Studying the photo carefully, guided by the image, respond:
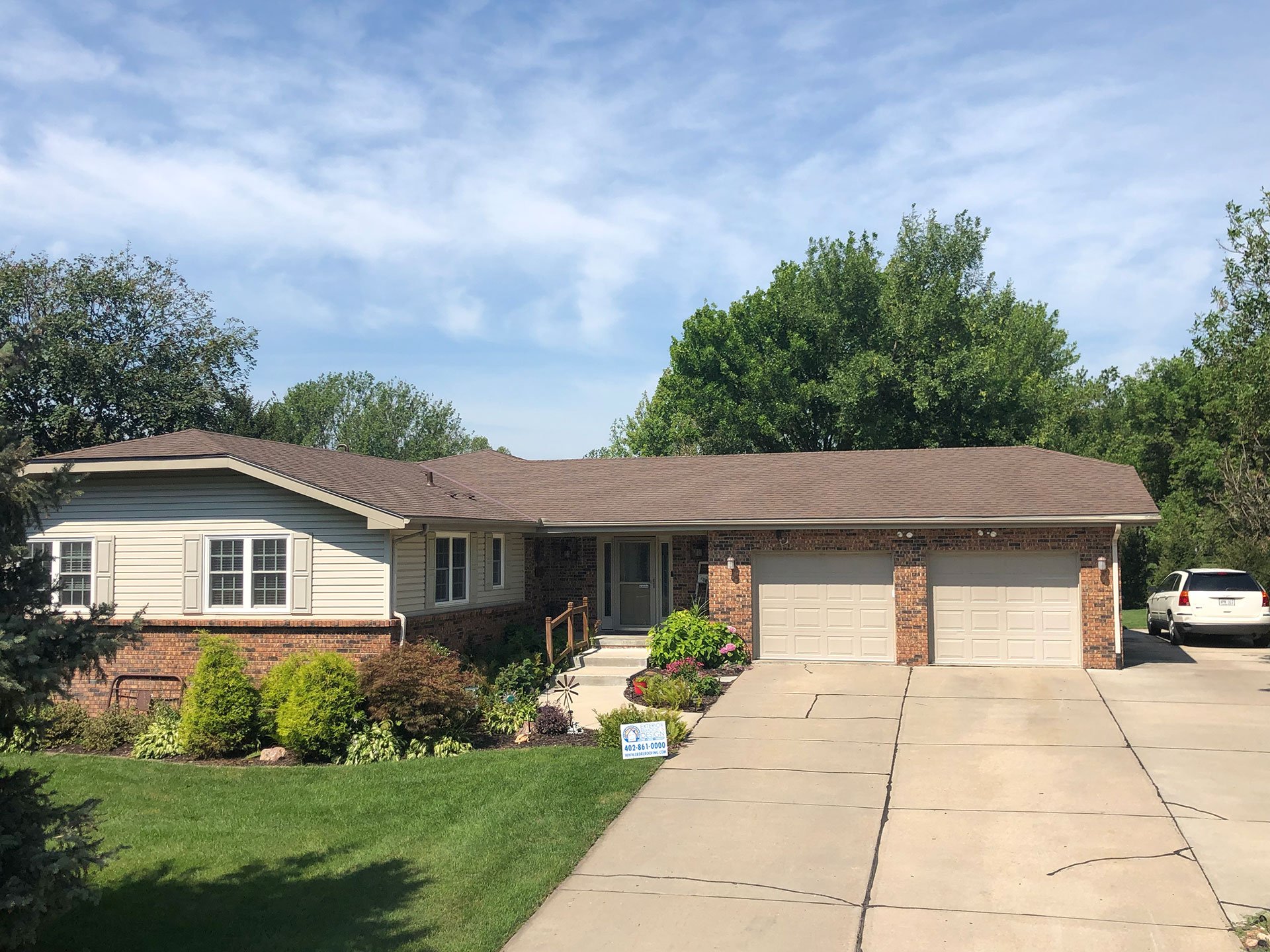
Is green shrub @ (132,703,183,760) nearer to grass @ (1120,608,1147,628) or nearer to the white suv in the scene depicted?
the white suv

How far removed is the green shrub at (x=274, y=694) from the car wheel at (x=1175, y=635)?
58.8 feet

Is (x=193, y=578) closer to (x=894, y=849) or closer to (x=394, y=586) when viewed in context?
(x=394, y=586)

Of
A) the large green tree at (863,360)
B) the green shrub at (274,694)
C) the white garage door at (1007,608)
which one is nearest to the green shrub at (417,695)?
Result: the green shrub at (274,694)

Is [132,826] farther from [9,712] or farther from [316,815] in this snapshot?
[9,712]

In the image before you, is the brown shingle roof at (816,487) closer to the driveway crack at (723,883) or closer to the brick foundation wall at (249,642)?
the brick foundation wall at (249,642)

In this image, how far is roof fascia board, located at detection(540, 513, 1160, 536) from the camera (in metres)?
16.5

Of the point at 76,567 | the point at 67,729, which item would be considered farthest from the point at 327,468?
the point at 67,729

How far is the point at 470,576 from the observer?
17.5 meters

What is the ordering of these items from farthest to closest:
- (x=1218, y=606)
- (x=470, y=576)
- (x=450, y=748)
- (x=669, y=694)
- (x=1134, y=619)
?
(x=1134, y=619), (x=1218, y=606), (x=470, y=576), (x=669, y=694), (x=450, y=748)

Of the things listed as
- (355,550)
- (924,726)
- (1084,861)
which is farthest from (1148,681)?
(355,550)

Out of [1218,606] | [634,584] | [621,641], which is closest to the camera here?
[621,641]

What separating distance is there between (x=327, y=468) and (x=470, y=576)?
122 inches

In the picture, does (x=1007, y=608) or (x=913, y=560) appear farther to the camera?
(x=913, y=560)

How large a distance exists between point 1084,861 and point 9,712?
778 cm
